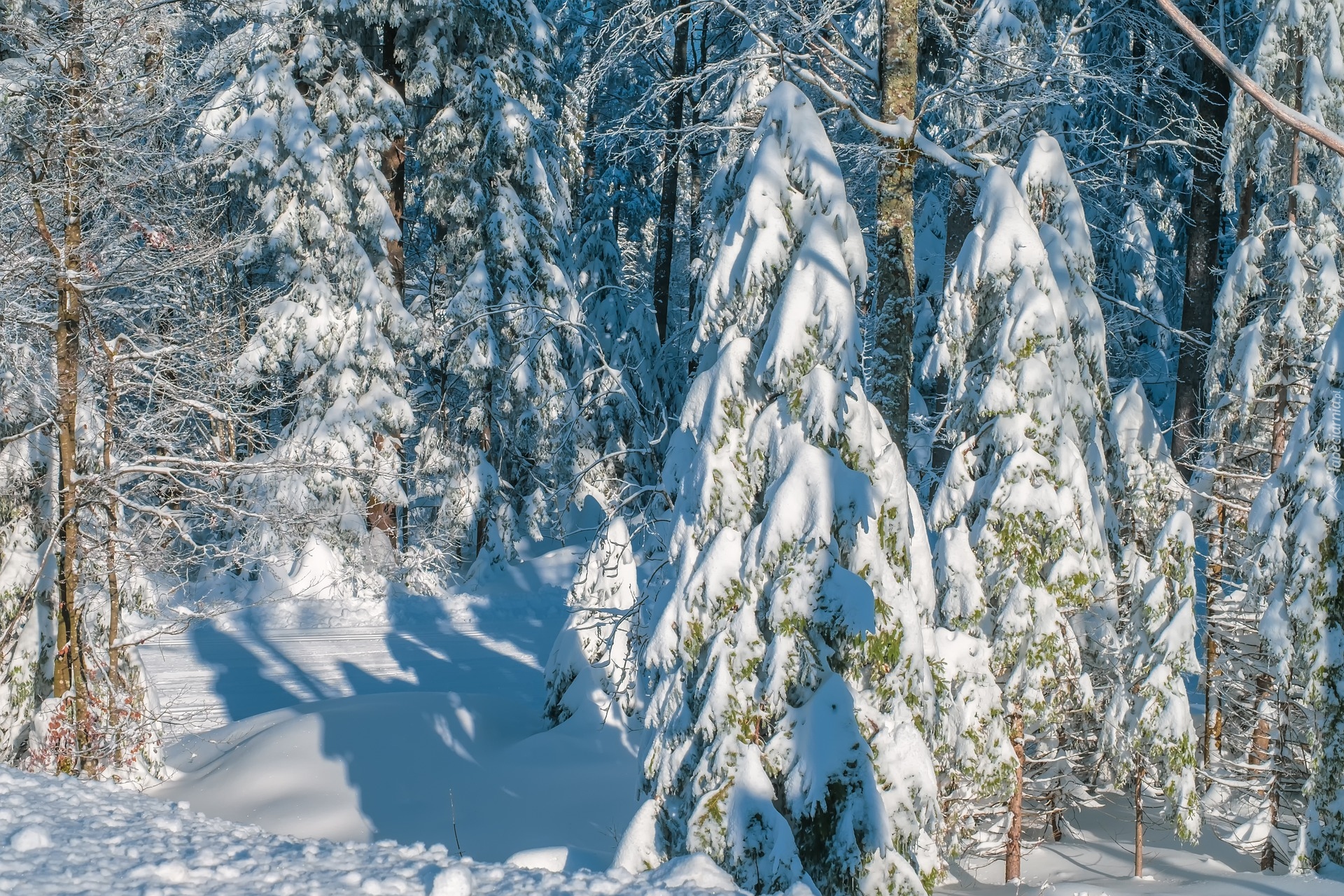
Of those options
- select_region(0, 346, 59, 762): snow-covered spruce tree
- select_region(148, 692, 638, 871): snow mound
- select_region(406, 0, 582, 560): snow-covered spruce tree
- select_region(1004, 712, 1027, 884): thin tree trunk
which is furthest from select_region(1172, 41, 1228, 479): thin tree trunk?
select_region(0, 346, 59, 762): snow-covered spruce tree

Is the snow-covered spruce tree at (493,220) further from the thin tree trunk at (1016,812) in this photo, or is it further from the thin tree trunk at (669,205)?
the thin tree trunk at (1016,812)

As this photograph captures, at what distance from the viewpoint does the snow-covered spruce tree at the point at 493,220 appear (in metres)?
21.1

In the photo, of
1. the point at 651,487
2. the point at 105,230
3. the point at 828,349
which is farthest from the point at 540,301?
the point at 828,349

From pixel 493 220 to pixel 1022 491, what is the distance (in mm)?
14705

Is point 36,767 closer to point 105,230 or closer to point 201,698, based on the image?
point 105,230

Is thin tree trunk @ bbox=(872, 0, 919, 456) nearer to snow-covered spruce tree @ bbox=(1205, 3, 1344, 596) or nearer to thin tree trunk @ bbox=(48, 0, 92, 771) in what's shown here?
thin tree trunk @ bbox=(48, 0, 92, 771)

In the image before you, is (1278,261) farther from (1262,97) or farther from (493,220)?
(493,220)

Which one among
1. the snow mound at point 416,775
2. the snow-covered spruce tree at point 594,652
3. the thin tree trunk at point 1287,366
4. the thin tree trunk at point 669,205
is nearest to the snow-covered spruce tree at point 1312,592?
the thin tree trunk at point 1287,366

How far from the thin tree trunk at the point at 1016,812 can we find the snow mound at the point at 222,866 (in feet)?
21.4

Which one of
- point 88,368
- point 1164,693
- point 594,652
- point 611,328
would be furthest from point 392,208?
point 1164,693

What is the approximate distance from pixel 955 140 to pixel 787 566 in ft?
36.1

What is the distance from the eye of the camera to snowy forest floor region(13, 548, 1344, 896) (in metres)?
4.23

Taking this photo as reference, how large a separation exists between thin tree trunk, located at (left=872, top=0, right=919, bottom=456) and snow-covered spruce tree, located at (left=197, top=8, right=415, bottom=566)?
13425 mm

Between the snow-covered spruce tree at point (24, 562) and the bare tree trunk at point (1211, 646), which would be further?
the bare tree trunk at point (1211, 646)
